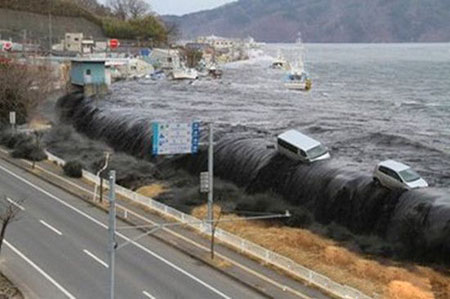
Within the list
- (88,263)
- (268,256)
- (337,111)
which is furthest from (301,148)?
(337,111)

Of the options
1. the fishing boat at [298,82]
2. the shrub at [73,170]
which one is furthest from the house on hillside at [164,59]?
the shrub at [73,170]

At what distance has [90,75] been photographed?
9100 cm

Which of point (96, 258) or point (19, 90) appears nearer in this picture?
point (96, 258)

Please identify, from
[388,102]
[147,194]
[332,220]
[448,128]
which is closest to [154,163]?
[147,194]

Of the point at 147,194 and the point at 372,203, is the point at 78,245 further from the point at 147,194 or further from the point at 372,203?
the point at 372,203

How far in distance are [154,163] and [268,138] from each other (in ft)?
32.7

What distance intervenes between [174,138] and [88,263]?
28.2 ft

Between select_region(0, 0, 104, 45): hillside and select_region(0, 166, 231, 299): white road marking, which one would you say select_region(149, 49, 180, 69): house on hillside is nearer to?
select_region(0, 0, 104, 45): hillside

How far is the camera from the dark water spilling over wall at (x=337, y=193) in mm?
35438

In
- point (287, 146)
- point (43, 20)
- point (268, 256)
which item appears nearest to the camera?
point (268, 256)

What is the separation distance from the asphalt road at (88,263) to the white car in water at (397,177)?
13732 mm

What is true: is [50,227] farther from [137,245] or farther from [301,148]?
[301,148]

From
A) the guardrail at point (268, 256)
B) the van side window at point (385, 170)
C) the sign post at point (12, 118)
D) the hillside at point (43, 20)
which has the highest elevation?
the hillside at point (43, 20)

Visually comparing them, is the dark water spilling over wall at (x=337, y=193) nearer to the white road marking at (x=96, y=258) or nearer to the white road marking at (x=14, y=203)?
the white road marking at (x=96, y=258)
